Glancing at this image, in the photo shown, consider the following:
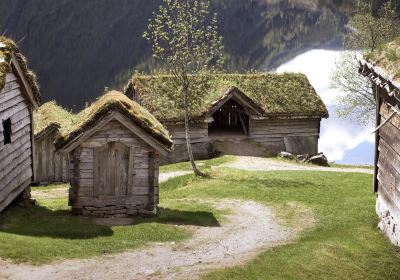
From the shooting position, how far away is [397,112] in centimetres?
1577

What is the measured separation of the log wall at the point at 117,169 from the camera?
19.5 metres

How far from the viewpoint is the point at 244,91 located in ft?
126

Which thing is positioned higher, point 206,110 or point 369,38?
point 369,38

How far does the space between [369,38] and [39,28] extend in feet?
223

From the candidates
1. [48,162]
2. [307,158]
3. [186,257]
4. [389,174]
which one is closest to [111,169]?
[186,257]

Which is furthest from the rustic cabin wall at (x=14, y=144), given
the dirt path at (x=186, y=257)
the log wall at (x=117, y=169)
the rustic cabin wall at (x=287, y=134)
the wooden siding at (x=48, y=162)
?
the rustic cabin wall at (x=287, y=134)

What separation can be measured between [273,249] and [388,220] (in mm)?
3967

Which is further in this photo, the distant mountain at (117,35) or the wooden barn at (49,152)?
the distant mountain at (117,35)

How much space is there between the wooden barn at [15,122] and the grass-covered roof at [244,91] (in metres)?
13.5

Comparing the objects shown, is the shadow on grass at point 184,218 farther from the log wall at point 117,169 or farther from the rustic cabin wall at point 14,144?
the rustic cabin wall at point 14,144

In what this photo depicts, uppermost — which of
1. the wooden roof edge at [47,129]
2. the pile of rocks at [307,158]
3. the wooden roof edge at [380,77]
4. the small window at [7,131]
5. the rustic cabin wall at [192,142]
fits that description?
the wooden roof edge at [380,77]

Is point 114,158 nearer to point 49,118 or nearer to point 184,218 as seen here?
point 184,218

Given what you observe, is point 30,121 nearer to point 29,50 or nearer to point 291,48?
point 29,50

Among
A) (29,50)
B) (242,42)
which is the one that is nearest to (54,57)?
(29,50)
